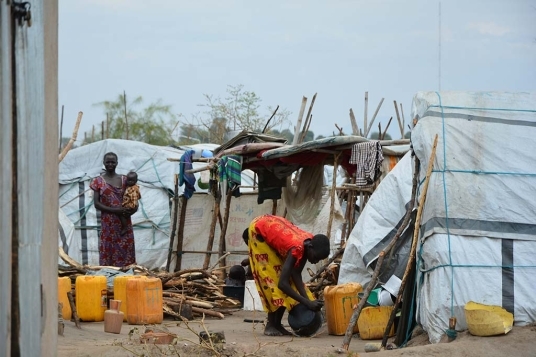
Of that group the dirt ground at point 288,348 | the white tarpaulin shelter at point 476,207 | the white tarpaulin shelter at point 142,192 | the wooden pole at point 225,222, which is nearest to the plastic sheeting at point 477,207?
the white tarpaulin shelter at point 476,207

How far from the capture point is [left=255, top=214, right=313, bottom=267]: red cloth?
7491mm

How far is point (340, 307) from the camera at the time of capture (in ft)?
26.8

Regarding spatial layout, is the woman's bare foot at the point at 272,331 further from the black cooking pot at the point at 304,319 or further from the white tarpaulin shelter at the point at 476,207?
the white tarpaulin shelter at the point at 476,207

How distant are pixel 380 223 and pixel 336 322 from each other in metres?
1.61

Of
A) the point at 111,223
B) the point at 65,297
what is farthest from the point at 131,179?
the point at 65,297

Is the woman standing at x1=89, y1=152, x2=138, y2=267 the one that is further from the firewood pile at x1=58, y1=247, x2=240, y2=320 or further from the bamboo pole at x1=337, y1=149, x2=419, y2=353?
the bamboo pole at x1=337, y1=149, x2=419, y2=353

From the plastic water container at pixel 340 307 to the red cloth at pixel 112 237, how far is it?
4292 mm

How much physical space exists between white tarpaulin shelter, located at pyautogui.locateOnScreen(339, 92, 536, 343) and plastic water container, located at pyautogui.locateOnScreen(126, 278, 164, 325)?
2868mm

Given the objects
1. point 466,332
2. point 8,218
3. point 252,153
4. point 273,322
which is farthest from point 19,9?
point 252,153

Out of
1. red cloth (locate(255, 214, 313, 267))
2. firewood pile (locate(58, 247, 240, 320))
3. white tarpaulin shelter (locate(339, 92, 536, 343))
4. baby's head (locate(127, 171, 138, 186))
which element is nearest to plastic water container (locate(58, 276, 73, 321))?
firewood pile (locate(58, 247, 240, 320))

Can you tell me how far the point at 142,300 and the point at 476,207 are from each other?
11.7 ft

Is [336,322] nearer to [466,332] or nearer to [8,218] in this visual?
[466,332]

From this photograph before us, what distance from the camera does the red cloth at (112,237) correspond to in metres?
11.7

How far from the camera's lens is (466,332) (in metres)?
6.73
